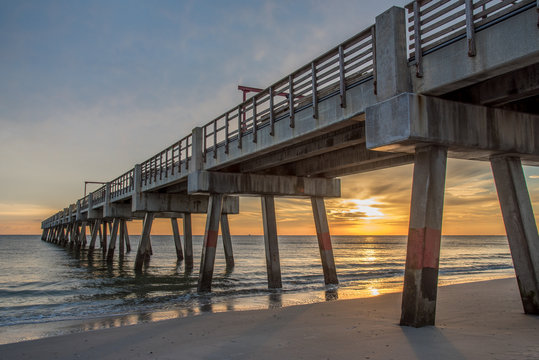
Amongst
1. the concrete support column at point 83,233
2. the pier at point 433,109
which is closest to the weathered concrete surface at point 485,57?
the pier at point 433,109

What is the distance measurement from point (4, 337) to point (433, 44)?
11929 mm

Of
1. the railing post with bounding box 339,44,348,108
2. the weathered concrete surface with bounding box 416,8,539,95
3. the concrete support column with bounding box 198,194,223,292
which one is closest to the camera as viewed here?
the weathered concrete surface with bounding box 416,8,539,95

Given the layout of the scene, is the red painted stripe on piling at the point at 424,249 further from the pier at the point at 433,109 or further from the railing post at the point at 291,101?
the railing post at the point at 291,101

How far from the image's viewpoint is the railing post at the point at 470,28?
696 cm

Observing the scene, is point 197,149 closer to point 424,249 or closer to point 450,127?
point 450,127

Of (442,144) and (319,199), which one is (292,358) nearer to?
(442,144)

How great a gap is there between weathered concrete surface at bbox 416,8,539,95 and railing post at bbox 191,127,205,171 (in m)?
11.7

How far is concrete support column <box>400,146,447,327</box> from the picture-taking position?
7957mm

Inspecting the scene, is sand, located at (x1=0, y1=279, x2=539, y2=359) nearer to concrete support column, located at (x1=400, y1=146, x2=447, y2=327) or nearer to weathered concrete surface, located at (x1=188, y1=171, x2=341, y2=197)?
concrete support column, located at (x1=400, y1=146, x2=447, y2=327)

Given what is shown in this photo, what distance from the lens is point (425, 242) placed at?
7.95m

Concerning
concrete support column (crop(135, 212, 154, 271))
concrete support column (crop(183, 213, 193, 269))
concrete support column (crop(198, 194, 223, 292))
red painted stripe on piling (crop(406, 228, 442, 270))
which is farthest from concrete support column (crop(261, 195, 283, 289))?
concrete support column (crop(183, 213, 193, 269))

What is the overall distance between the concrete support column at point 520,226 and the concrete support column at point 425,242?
2203 millimetres

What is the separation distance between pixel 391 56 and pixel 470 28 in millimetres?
1568

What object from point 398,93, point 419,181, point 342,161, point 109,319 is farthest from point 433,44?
point 109,319
